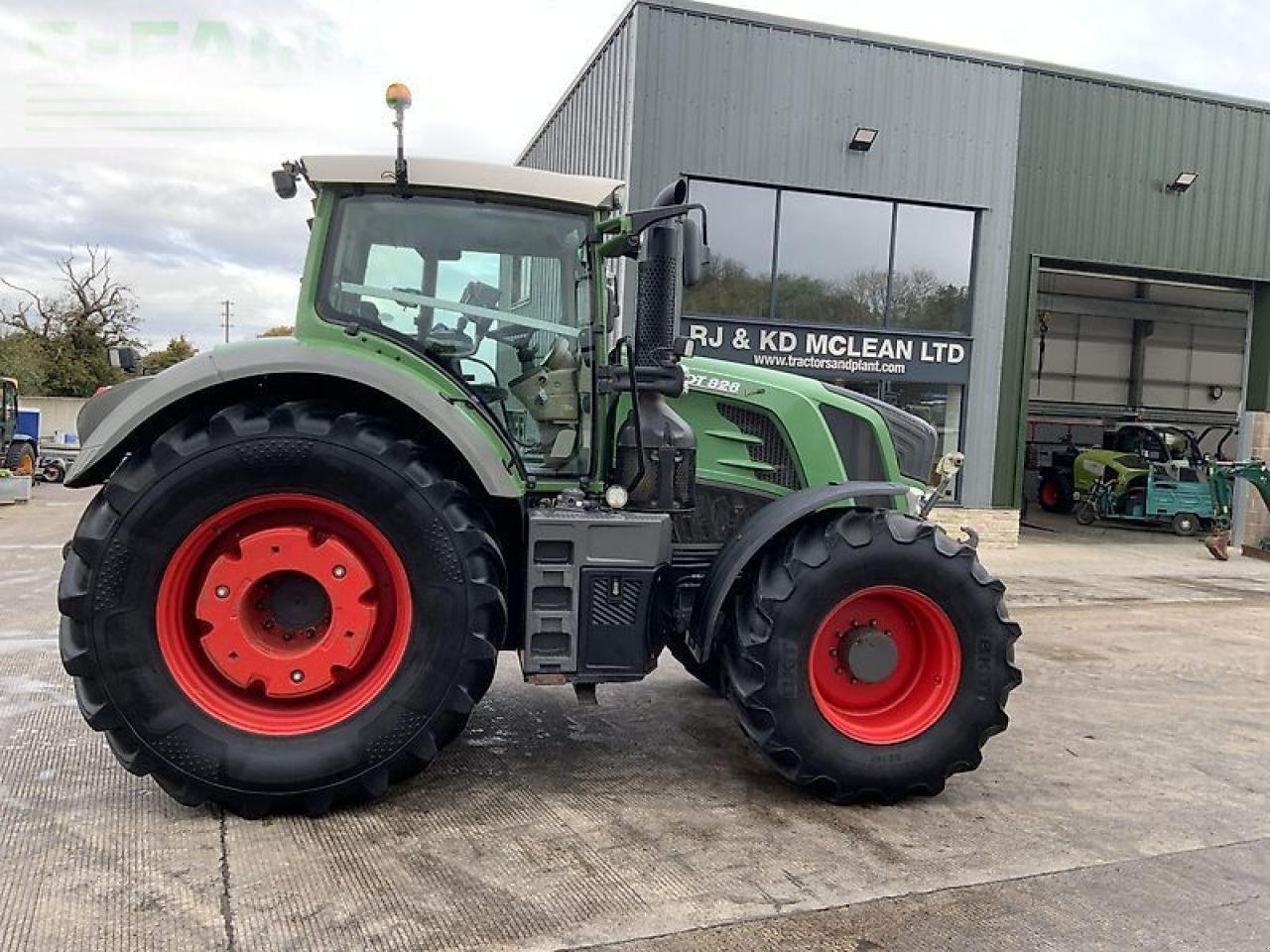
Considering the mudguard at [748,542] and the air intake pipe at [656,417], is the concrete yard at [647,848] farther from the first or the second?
the air intake pipe at [656,417]

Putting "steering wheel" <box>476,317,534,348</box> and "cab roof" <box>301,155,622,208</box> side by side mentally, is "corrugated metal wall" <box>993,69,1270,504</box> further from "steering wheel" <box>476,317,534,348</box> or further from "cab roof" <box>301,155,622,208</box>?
"cab roof" <box>301,155,622,208</box>

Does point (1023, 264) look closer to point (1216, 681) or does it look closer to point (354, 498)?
point (1216, 681)

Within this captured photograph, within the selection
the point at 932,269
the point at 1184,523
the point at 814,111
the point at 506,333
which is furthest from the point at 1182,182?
the point at 506,333

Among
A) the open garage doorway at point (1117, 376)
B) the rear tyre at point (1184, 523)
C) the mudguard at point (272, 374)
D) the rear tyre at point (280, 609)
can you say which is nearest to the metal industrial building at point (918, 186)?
the rear tyre at point (1184, 523)

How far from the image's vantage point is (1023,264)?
520 inches

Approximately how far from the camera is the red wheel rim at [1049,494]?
70.1 ft

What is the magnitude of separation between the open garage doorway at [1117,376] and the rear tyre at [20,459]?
20.6 metres

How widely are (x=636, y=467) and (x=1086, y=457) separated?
1811 cm

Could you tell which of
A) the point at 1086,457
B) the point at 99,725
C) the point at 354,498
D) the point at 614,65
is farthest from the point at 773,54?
the point at 1086,457

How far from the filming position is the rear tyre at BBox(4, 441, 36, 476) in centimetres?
2014

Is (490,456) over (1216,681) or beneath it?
over

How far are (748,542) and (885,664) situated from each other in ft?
2.60

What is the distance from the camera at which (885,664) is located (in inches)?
163

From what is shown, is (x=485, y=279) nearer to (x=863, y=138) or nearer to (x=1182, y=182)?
(x=863, y=138)
